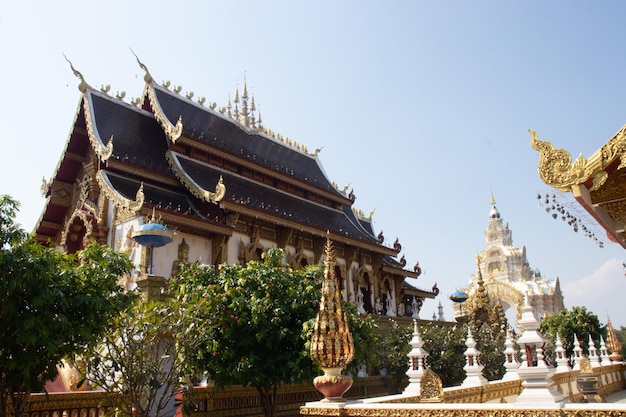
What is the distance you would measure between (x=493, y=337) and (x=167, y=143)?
13.0 meters

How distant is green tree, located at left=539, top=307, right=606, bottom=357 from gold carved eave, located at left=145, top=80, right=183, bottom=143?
74.7ft

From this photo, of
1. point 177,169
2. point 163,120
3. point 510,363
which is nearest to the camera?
point 510,363

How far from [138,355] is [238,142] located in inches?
572

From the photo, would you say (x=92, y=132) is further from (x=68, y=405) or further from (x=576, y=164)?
(x=576, y=164)

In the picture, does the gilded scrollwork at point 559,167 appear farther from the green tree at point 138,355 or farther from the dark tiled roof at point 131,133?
the dark tiled roof at point 131,133

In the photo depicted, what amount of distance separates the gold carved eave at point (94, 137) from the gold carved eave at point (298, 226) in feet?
11.5

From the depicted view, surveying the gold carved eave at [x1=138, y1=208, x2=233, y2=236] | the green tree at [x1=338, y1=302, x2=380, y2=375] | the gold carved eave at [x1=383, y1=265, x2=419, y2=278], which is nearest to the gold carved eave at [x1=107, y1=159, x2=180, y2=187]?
the gold carved eave at [x1=138, y1=208, x2=233, y2=236]

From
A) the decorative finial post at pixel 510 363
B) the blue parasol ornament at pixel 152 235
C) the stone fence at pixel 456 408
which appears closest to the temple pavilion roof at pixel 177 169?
the blue parasol ornament at pixel 152 235

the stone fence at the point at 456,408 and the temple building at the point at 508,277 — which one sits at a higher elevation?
the temple building at the point at 508,277

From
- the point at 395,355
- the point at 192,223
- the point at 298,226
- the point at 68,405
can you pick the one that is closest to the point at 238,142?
the point at 298,226

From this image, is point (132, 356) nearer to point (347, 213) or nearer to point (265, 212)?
point (265, 212)

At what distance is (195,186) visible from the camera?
17.6 meters

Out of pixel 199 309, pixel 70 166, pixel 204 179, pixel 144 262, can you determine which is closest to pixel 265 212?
pixel 204 179

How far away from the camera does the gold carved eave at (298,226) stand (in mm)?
17359
